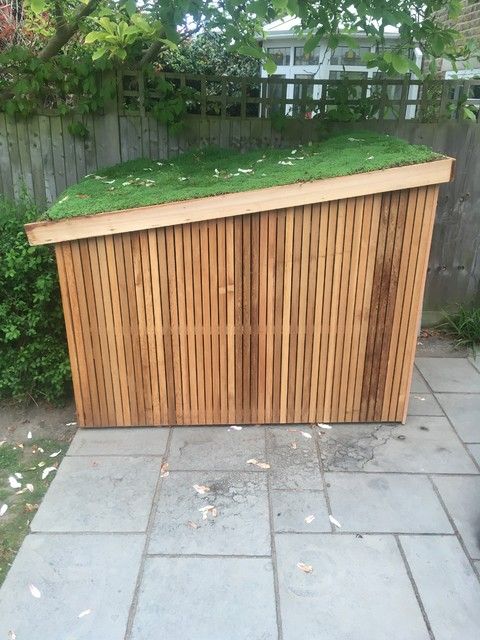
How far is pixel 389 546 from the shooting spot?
7.60 feet

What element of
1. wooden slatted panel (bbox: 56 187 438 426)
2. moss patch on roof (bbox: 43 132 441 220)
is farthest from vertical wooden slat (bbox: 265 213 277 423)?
moss patch on roof (bbox: 43 132 441 220)

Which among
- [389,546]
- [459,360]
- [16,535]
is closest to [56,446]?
[16,535]

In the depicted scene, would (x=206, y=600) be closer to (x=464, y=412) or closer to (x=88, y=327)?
(x=88, y=327)

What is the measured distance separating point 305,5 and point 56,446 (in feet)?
9.28

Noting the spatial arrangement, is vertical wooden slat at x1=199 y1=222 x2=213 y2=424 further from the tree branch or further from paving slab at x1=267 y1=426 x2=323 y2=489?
the tree branch

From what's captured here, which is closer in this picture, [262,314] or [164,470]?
[164,470]

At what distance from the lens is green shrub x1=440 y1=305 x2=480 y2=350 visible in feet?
14.7

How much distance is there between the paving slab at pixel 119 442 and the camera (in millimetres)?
2961

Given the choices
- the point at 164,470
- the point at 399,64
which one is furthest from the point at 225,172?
the point at 164,470

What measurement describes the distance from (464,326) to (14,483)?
3.70 metres

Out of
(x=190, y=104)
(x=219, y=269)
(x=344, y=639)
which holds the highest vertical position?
(x=190, y=104)

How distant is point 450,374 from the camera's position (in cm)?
397

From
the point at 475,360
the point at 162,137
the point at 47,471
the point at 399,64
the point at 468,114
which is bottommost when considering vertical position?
the point at 475,360

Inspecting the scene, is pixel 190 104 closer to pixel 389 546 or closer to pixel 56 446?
pixel 56 446
